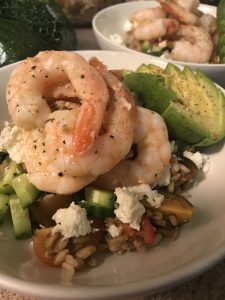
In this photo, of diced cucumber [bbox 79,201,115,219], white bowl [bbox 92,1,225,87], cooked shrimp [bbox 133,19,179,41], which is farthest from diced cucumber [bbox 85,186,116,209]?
cooked shrimp [bbox 133,19,179,41]

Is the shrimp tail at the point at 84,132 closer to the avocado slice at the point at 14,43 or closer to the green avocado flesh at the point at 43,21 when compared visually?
the avocado slice at the point at 14,43

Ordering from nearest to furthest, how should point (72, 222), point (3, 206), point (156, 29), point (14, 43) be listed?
1. point (72, 222)
2. point (3, 206)
3. point (14, 43)
4. point (156, 29)

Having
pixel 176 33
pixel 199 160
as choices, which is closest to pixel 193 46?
pixel 176 33

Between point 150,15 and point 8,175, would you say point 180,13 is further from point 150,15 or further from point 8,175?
point 8,175

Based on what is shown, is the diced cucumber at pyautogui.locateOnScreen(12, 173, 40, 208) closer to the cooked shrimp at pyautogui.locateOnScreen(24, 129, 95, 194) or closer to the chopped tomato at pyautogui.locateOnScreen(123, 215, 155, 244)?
the cooked shrimp at pyautogui.locateOnScreen(24, 129, 95, 194)

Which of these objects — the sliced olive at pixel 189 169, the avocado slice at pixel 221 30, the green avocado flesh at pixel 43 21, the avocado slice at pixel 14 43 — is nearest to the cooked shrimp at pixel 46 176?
the sliced olive at pixel 189 169

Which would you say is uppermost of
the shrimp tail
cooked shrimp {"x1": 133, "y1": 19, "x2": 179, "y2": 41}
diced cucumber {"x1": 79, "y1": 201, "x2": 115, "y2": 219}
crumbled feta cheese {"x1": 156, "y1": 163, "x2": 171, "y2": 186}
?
the shrimp tail

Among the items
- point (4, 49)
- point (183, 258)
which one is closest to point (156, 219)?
point (183, 258)
